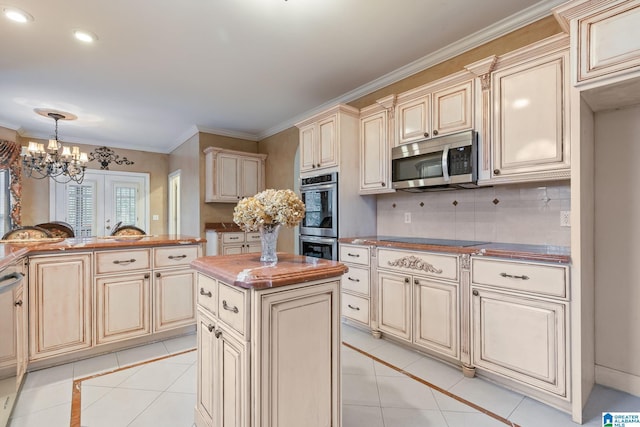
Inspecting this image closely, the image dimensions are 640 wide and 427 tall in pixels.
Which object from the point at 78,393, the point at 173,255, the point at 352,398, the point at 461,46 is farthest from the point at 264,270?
the point at 461,46

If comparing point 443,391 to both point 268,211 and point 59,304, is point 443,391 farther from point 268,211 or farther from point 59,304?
point 59,304

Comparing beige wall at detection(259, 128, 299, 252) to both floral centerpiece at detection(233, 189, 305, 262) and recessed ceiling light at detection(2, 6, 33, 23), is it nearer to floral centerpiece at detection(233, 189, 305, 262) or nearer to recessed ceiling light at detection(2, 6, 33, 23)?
recessed ceiling light at detection(2, 6, 33, 23)

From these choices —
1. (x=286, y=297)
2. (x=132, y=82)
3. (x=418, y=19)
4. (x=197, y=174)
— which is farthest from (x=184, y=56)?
(x=286, y=297)

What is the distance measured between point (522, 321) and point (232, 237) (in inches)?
159

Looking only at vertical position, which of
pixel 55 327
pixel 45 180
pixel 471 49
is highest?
pixel 471 49

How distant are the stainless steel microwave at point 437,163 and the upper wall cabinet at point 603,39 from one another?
2.48 ft

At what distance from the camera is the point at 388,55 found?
2920 millimetres

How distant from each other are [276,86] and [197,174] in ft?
7.53

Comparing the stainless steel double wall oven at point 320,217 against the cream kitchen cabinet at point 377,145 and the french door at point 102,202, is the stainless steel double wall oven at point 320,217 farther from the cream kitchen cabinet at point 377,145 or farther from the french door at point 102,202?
the french door at point 102,202

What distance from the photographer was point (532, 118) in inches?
80.0

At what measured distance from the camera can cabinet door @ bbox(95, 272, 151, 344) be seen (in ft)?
8.20

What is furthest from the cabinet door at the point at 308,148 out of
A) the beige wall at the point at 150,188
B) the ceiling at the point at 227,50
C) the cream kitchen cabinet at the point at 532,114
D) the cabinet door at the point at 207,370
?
the beige wall at the point at 150,188

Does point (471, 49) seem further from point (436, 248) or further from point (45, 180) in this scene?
point (45, 180)

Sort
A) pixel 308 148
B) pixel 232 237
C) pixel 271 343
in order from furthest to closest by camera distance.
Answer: pixel 232 237
pixel 308 148
pixel 271 343
